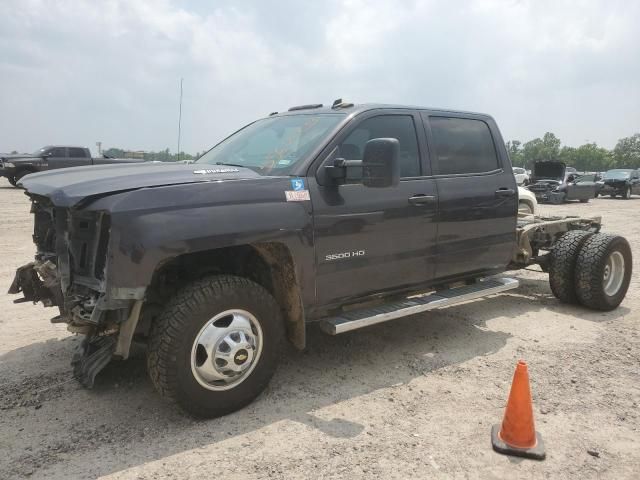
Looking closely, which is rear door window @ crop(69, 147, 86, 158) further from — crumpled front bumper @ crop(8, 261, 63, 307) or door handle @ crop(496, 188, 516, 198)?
door handle @ crop(496, 188, 516, 198)

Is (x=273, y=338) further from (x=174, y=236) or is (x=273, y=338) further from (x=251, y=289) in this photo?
(x=174, y=236)

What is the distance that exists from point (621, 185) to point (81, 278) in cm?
2941

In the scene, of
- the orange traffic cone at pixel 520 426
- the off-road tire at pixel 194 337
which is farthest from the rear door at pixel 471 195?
the off-road tire at pixel 194 337

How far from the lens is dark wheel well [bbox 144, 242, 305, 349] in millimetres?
3500

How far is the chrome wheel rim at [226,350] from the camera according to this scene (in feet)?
10.5

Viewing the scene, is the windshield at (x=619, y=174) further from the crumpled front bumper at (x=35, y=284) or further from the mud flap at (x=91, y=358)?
the crumpled front bumper at (x=35, y=284)

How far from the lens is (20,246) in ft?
29.5

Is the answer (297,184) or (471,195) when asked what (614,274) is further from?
(297,184)

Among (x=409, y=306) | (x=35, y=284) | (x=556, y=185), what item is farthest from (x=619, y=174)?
(x=35, y=284)

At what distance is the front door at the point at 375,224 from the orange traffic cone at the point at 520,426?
1.33 m

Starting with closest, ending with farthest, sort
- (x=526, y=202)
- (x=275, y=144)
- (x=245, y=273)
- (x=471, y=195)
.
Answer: (x=245, y=273)
(x=275, y=144)
(x=471, y=195)
(x=526, y=202)

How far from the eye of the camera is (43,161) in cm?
2148

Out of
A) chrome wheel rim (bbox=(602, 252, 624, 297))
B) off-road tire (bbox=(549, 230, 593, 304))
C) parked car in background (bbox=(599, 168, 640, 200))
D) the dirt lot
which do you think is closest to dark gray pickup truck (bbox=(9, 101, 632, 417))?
the dirt lot

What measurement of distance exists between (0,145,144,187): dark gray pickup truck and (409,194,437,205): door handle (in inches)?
724
